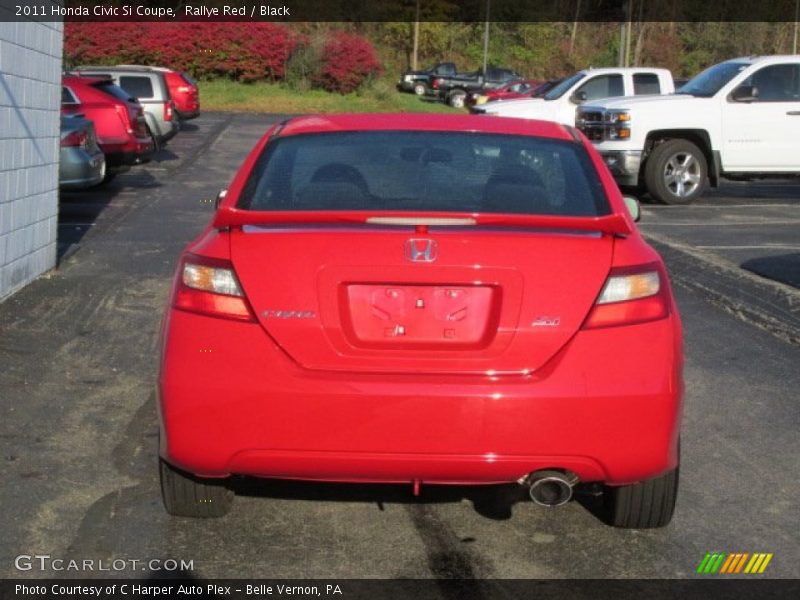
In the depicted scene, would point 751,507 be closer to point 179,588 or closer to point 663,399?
point 663,399

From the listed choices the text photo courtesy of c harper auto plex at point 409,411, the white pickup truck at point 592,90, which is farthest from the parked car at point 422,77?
the text photo courtesy of c harper auto plex at point 409,411

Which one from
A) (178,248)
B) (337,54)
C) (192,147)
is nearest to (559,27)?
(337,54)

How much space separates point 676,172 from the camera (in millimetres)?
17797

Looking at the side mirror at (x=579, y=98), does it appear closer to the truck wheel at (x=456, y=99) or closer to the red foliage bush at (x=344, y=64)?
the truck wheel at (x=456, y=99)

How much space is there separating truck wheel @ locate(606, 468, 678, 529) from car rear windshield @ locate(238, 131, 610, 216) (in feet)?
3.20

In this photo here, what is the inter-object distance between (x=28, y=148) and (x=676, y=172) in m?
10.6

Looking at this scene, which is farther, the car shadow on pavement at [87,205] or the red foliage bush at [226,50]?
the red foliage bush at [226,50]

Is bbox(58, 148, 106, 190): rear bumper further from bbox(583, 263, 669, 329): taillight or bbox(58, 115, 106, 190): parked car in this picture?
bbox(583, 263, 669, 329): taillight

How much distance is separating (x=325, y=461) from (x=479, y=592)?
65 cm

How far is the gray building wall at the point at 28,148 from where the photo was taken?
8953 mm

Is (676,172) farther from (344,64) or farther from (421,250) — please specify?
(344,64)

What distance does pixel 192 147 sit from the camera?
92.0 ft

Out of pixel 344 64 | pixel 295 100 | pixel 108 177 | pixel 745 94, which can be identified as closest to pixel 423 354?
pixel 745 94

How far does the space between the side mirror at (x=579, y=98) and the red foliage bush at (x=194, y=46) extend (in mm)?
32336
